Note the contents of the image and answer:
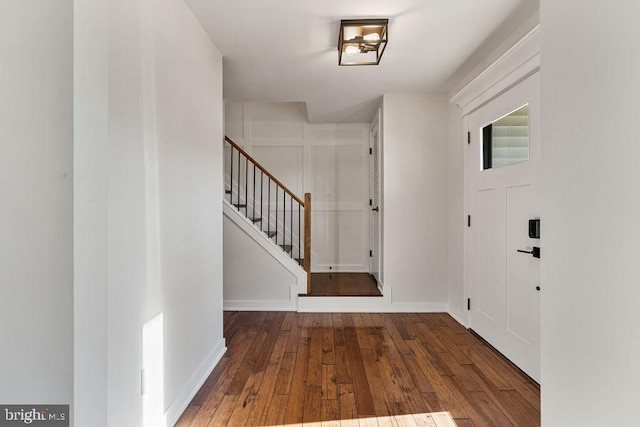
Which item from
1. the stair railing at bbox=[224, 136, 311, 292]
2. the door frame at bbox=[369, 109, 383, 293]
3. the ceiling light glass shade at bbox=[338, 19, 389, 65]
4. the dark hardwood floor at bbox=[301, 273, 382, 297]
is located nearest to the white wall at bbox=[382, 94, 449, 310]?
the door frame at bbox=[369, 109, 383, 293]

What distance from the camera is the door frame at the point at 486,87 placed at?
210 cm

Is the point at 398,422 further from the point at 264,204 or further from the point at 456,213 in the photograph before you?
the point at 264,204

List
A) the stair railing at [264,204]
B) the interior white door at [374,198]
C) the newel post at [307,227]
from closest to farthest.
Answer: the newel post at [307,227] → the interior white door at [374,198] → the stair railing at [264,204]

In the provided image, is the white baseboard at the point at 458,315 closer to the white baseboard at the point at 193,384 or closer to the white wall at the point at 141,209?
the white baseboard at the point at 193,384

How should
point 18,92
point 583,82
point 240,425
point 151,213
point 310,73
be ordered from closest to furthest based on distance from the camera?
point 583,82
point 18,92
point 151,213
point 240,425
point 310,73

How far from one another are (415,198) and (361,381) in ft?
7.03

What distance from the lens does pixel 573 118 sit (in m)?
0.76

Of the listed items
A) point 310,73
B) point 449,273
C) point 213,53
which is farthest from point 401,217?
point 213,53

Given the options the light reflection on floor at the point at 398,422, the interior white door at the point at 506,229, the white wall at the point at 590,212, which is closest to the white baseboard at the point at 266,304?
the interior white door at the point at 506,229

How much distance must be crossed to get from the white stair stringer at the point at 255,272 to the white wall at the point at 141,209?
1354mm

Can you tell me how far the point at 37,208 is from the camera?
48.8 inches

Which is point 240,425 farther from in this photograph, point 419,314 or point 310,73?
point 310,73

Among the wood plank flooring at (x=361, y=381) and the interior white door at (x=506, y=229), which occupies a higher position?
the interior white door at (x=506, y=229)

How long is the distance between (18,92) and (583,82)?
1842 millimetres
